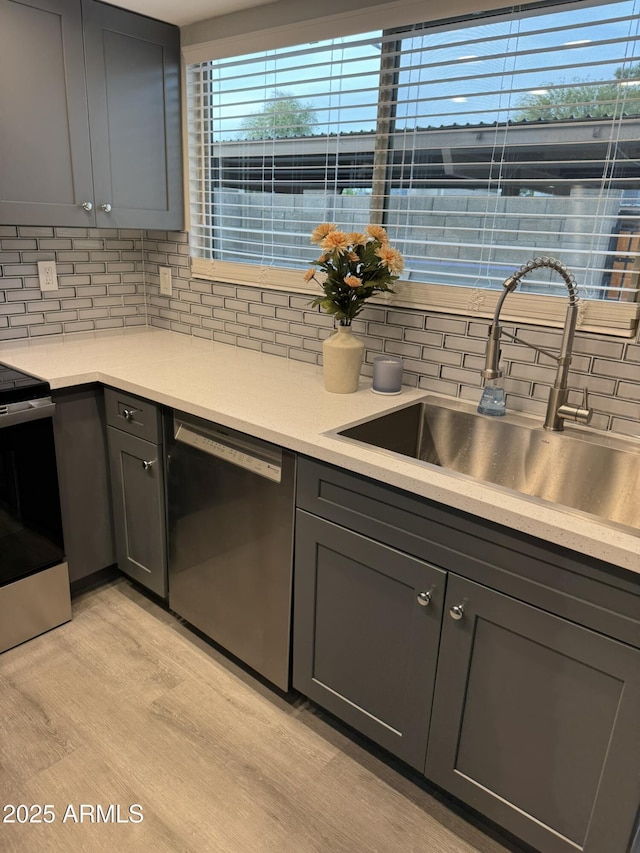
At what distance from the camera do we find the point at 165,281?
2.89 meters

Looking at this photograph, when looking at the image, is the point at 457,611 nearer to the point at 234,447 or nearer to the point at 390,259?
the point at 234,447

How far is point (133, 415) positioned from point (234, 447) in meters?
0.53

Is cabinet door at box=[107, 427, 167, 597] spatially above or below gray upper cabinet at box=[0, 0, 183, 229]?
below

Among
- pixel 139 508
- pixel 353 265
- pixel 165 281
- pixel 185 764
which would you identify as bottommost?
pixel 185 764

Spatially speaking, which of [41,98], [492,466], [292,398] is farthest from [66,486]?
[492,466]

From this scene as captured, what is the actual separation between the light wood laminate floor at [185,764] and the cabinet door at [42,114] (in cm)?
161

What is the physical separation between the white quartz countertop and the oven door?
0.58ft

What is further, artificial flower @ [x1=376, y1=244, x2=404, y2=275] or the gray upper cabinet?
the gray upper cabinet

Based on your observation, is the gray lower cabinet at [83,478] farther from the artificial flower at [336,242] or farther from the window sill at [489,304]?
the artificial flower at [336,242]

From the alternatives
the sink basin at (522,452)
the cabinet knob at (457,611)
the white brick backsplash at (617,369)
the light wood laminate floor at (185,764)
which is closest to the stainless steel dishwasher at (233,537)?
the light wood laminate floor at (185,764)

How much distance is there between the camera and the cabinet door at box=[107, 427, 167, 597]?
2.14 m

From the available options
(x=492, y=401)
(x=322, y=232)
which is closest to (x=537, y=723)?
(x=492, y=401)

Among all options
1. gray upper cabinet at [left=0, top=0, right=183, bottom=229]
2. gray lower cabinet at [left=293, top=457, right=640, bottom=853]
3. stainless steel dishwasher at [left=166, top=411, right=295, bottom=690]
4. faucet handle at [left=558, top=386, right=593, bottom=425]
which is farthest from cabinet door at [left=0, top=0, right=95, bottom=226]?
faucet handle at [left=558, top=386, right=593, bottom=425]

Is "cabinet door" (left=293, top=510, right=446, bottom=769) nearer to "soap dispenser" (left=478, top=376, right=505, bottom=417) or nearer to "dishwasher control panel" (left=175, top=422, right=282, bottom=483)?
"dishwasher control panel" (left=175, top=422, right=282, bottom=483)
